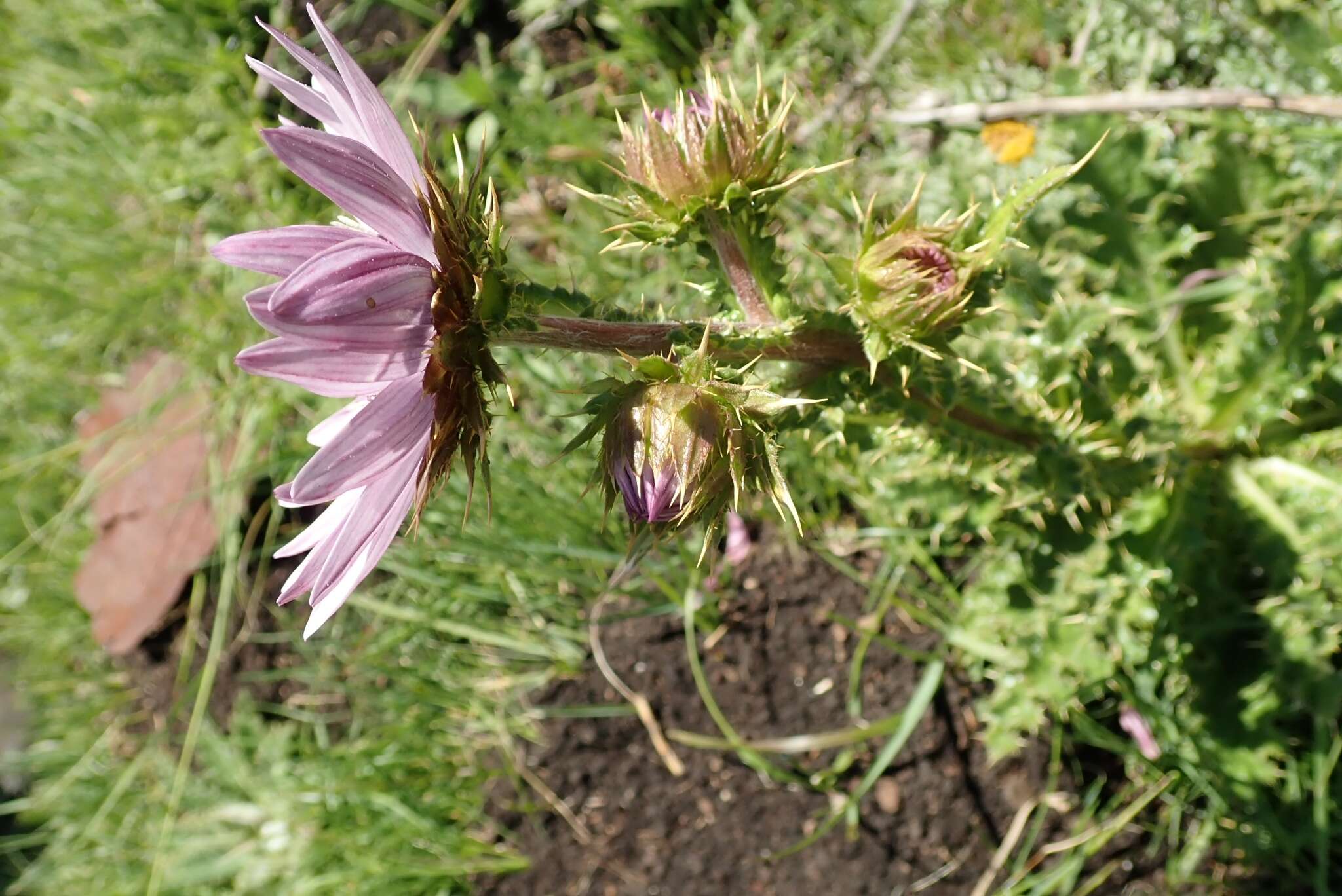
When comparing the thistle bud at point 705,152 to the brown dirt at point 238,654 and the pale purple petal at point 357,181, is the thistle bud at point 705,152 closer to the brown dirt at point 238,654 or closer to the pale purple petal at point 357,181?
the pale purple petal at point 357,181

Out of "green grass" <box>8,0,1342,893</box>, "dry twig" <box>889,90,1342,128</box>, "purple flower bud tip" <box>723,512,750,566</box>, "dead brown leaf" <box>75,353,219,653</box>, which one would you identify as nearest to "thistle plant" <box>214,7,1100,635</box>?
"green grass" <box>8,0,1342,893</box>

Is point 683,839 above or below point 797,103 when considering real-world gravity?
below

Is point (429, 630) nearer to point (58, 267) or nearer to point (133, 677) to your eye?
point (133, 677)

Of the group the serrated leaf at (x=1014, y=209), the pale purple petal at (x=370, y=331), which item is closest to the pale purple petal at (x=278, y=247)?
the pale purple petal at (x=370, y=331)

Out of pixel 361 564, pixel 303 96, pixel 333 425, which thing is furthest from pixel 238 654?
pixel 303 96

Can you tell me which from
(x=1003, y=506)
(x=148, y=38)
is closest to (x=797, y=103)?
(x=1003, y=506)
